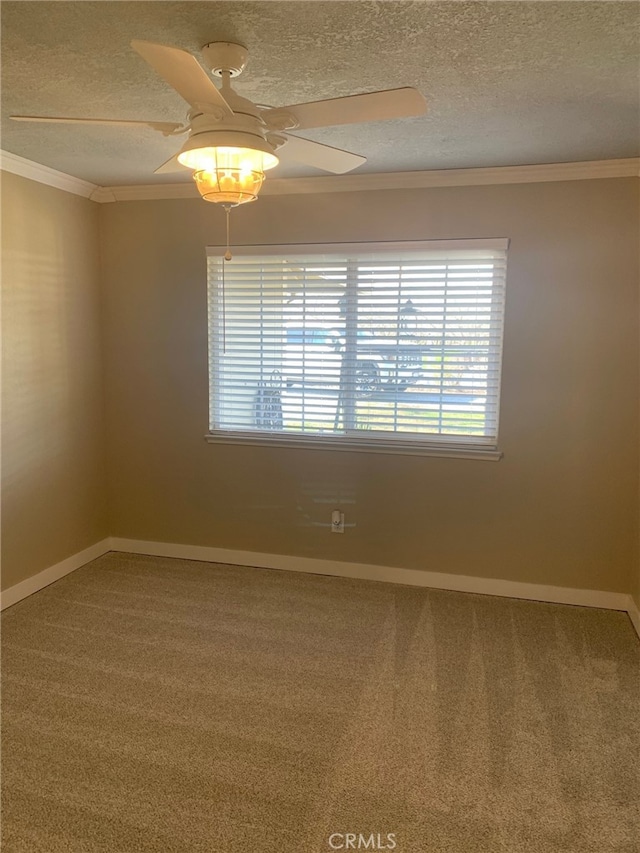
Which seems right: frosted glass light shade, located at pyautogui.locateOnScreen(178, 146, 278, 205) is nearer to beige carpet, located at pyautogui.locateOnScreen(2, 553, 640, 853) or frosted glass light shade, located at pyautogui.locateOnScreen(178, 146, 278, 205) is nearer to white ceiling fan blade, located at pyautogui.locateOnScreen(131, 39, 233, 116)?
white ceiling fan blade, located at pyautogui.locateOnScreen(131, 39, 233, 116)

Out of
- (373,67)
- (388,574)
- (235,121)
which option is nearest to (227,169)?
(235,121)

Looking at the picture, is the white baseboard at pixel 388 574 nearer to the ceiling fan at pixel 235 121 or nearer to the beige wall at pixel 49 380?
the beige wall at pixel 49 380

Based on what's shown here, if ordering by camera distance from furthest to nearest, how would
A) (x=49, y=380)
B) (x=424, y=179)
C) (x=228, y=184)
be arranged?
(x=49, y=380), (x=424, y=179), (x=228, y=184)

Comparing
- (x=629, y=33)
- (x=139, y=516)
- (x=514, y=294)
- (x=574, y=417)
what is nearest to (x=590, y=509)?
(x=574, y=417)

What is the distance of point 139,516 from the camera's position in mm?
4094

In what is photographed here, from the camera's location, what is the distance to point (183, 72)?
4.63 feet

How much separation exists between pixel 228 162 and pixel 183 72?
1.07ft

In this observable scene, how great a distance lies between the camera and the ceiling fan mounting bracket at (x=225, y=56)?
5.95 feet

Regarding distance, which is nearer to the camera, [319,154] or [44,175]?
[319,154]

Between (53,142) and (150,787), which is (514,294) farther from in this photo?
(150,787)

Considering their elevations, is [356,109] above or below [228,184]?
above

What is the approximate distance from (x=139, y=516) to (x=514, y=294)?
2839 millimetres

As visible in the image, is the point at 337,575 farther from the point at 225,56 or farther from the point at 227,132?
the point at 225,56

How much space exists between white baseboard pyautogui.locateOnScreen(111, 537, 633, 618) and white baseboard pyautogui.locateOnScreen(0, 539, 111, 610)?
15 cm
